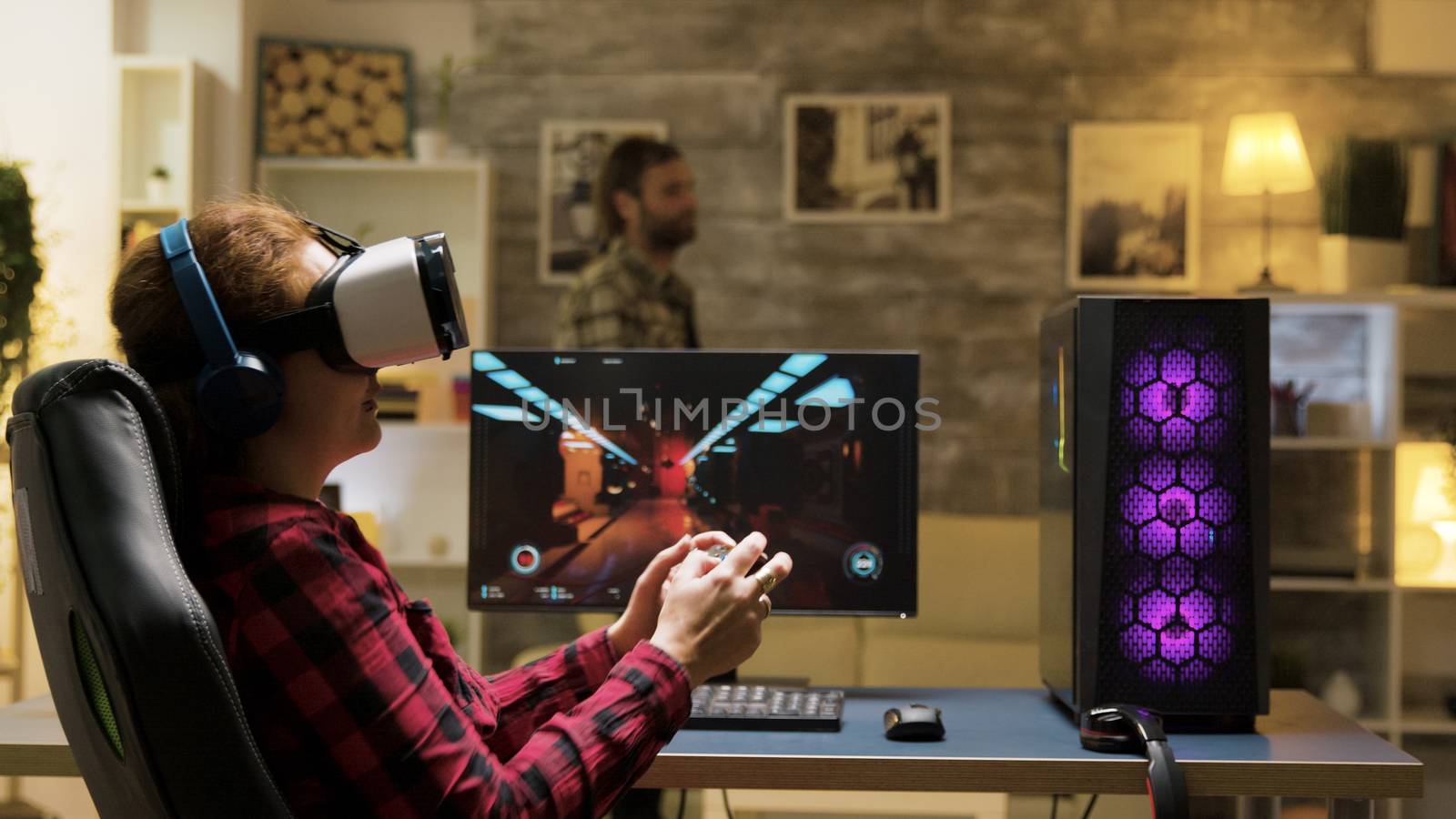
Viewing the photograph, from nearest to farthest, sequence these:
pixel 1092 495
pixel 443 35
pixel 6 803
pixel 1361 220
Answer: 1. pixel 1092 495
2. pixel 6 803
3. pixel 1361 220
4. pixel 443 35

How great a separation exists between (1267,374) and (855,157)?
2721mm

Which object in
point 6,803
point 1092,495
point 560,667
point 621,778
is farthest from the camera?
point 6,803

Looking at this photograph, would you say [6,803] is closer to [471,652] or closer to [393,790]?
[471,652]

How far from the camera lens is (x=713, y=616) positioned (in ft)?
3.65

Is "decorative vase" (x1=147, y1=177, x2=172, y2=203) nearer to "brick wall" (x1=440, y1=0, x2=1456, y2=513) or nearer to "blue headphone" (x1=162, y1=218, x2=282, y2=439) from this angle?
"brick wall" (x1=440, y1=0, x2=1456, y2=513)

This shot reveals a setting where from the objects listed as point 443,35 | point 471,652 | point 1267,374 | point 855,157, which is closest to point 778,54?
point 855,157

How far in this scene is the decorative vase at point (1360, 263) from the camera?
3.85 m

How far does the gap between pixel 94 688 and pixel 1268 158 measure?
12.0 feet

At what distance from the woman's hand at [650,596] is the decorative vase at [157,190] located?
3014mm

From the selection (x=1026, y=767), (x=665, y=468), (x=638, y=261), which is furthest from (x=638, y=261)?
(x=1026, y=767)

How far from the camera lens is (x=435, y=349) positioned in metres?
1.05

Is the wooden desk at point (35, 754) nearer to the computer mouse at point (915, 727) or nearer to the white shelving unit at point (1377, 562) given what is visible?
the computer mouse at point (915, 727)

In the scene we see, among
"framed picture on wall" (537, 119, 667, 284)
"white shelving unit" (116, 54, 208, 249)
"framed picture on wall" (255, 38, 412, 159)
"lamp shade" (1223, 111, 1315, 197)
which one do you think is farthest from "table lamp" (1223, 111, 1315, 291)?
"white shelving unit" (116, 54, 208, 249)

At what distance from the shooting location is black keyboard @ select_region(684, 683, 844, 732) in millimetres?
1535
